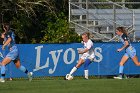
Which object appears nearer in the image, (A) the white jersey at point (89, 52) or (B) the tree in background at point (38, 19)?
(A) the white jersey at point (89, 52)

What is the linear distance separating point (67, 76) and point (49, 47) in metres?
2.20

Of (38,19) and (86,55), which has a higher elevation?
(38,19)

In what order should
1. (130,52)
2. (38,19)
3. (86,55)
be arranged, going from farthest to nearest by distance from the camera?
(38,19), (86,55), (130,52)

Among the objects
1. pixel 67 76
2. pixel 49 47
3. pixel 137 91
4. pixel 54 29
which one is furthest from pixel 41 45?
pixel 137 91

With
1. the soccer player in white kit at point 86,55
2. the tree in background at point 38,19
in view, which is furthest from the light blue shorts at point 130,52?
the tree in background at point 38,19

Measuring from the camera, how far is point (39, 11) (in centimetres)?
2923

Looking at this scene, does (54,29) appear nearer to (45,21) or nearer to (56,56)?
(45,21)

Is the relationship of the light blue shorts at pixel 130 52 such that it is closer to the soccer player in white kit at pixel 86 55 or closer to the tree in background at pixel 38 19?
the soccer player in white kit at pixel 86 55

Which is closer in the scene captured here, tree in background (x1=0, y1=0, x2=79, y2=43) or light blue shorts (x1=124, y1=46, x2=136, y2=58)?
light blue shorts (x1=124, y1=46, x2=136, y2=58)

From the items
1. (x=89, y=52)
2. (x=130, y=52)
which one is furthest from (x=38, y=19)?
(x=130, y=52)

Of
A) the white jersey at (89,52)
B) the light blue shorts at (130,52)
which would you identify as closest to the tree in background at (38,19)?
the white jersey at (89,52)

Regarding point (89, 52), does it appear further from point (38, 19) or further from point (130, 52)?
point (38, 19)

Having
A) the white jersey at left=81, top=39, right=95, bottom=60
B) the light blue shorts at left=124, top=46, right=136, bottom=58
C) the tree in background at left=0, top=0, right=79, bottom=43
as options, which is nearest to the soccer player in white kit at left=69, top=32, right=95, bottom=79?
the white jersey at left=81, top=39, right=95, bottom=60

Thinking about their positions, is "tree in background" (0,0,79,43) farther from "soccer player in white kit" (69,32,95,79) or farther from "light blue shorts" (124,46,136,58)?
"light blue shorts" (124,46,136,58)
